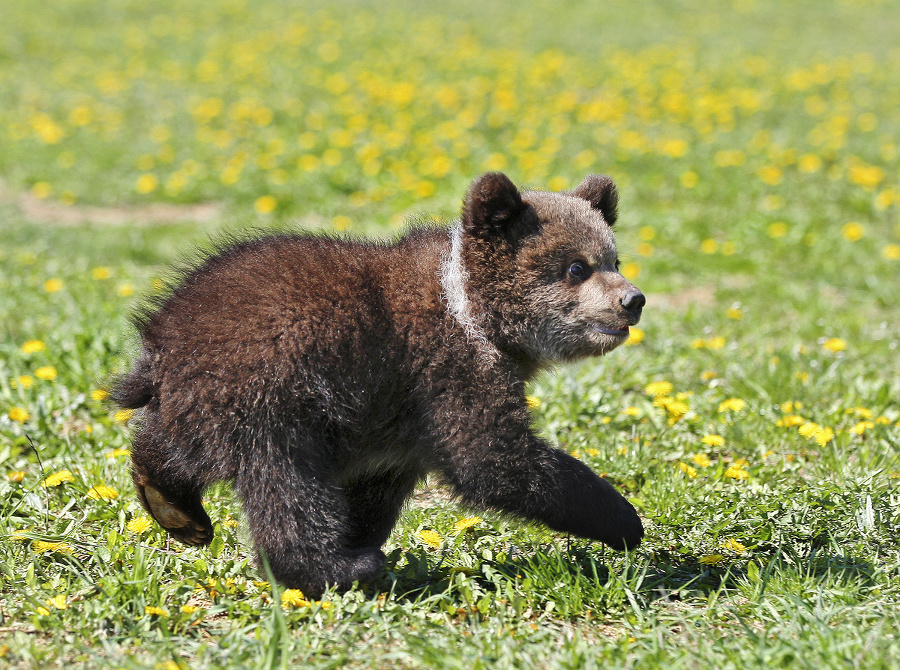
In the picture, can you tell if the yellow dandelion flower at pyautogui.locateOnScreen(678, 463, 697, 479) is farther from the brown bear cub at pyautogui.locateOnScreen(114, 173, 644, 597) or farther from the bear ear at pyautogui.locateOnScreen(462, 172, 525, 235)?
the bear ear at pyautogui.locateOnScreen(462, 172, 525, 235)

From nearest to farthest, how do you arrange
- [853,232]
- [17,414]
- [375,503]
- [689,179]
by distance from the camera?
[375,503] → [17,414] → [853,232] → [689,179]

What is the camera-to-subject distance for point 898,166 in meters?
11.1

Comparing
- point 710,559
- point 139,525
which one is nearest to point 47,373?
point 139,525

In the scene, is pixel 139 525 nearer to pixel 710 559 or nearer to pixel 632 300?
pixel 632 300

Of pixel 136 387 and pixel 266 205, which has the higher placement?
pixel 136 387

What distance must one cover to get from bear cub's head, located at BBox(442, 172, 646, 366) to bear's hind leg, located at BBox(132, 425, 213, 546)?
1256 mm

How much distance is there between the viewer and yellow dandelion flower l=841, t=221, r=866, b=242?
359 inches

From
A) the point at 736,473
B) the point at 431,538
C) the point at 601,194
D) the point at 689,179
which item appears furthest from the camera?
the point at 689,179

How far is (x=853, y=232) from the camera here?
359 inches

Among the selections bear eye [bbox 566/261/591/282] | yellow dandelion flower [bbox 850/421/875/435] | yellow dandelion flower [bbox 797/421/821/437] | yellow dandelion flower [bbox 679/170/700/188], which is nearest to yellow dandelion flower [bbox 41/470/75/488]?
bear eye [bbox 566/261/591/282]

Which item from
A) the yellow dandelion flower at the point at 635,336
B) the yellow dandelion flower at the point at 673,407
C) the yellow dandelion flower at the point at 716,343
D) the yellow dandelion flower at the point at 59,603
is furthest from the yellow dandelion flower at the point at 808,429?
the yellow dandelion flower at the point at 59,603

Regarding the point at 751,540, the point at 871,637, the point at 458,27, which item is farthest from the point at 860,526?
the point at 458,27

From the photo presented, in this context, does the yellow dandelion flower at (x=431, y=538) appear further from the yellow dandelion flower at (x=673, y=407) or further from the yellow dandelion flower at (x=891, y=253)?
the yellow dandelion flower at (x=891, y=253)

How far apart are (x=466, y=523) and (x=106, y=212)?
7.89 metres
